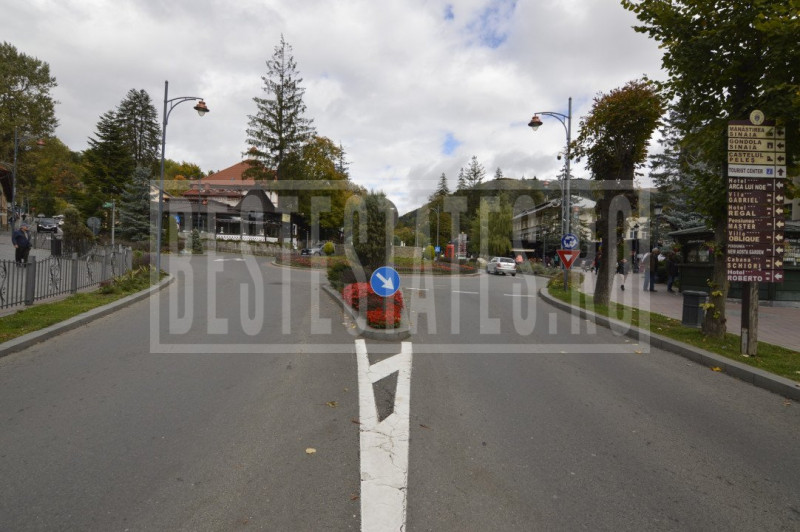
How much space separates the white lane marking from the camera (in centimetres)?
302

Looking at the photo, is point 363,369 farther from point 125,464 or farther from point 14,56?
point 14,56

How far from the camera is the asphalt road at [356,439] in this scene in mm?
3055

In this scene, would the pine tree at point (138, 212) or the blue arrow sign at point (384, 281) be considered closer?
the blue arrow sign at point (384, 281)

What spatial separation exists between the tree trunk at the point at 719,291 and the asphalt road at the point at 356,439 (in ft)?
5.83

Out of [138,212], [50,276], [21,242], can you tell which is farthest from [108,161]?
[50,276]

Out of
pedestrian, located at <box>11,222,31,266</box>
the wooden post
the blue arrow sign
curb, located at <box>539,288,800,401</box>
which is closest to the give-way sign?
curb, located at <box>539,288,800,401</box>

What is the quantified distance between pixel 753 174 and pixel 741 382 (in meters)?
3.49

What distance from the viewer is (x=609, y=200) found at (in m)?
13.9

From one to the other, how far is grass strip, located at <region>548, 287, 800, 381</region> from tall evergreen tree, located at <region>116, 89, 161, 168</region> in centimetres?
6450

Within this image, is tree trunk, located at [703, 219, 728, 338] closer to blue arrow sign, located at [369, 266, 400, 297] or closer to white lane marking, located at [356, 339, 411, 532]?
blue arrow sign, located at [369, 266, 400, 297]

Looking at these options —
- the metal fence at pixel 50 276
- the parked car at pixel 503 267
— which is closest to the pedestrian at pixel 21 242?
the metal fence at pixel 50 276

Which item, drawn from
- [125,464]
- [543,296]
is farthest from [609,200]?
[125,464]

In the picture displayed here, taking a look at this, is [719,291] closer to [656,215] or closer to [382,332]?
[382,332]

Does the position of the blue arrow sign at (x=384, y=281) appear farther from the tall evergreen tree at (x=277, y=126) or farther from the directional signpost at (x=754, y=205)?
the tall evergreen tree at (x=277, y=126)
